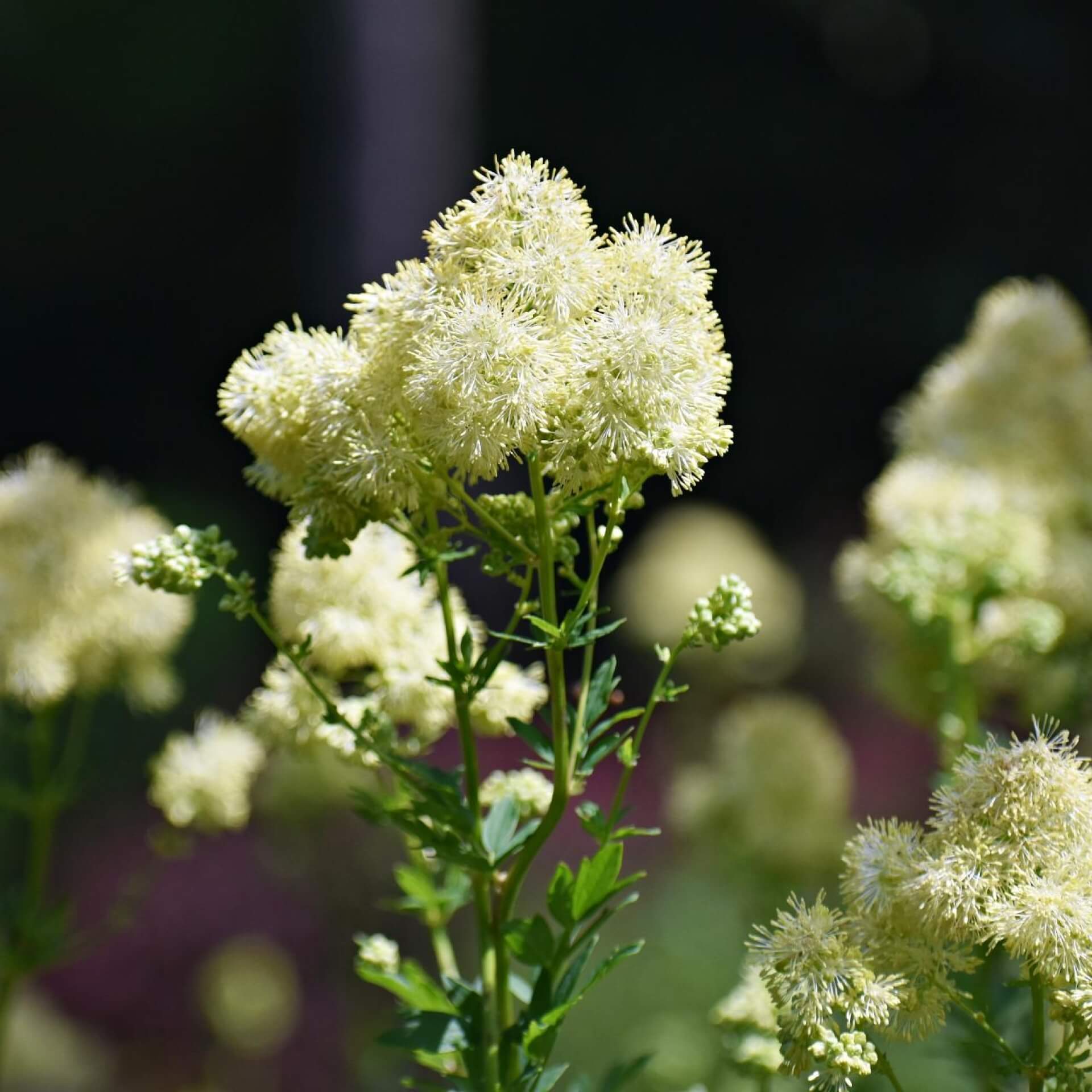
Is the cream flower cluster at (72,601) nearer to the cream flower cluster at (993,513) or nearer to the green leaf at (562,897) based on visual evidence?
the green leaf at (562,897)

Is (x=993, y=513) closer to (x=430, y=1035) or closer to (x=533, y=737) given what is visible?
(x=533, y=737)

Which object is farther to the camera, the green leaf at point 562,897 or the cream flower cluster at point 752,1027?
the cream flower cluster at point 752,1027

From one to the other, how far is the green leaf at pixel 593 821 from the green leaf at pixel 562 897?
4cm

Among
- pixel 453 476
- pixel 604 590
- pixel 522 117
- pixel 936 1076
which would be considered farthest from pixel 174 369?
pixel 453 476

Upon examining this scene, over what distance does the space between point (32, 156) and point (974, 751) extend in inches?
312

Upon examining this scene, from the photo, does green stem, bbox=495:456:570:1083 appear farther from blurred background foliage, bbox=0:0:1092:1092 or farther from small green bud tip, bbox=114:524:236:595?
blurred background foliage, bbox=0:0:1092:1092

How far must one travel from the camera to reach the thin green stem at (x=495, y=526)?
117 cm

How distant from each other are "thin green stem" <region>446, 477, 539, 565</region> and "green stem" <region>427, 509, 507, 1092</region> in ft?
0.19

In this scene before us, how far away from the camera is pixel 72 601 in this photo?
6.08 feet

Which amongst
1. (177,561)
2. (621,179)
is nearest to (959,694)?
(177,561)

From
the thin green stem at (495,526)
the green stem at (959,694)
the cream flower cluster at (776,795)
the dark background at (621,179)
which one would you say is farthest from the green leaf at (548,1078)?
the dark background at (621,179)

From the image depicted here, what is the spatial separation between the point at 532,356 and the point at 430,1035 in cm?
65

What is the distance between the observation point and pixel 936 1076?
2.51 m

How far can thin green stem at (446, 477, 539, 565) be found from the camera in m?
1.17
